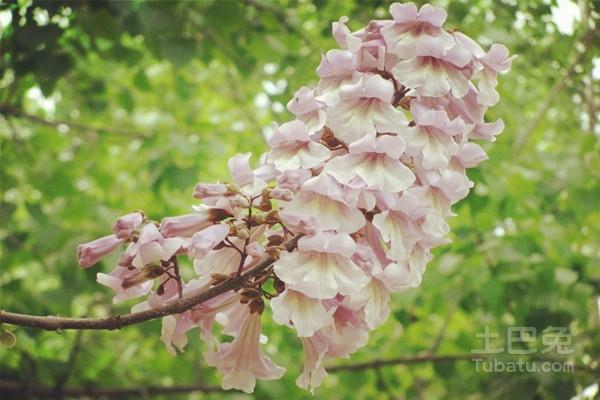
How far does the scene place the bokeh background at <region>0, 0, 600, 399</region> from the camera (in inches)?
113

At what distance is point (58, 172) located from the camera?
346 cm

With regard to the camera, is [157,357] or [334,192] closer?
[334,192]

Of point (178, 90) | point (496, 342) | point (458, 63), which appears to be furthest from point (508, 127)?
point (458, 63)

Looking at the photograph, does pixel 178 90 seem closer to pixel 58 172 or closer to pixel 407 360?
pixel 58 172

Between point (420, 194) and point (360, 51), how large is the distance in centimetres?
26

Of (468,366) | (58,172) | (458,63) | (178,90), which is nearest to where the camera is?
(458,63)

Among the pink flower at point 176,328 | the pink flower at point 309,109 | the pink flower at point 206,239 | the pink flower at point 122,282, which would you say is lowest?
the pink flower at point 176,328

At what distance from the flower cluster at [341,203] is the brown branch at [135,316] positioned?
14mm

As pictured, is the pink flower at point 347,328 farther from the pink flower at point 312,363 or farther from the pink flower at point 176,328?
the pink flower at point 176,328

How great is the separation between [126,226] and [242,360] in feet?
1.07

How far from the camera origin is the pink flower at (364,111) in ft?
3.95

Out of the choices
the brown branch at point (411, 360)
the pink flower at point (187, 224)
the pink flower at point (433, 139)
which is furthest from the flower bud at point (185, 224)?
the brown branch at point (411, 360)

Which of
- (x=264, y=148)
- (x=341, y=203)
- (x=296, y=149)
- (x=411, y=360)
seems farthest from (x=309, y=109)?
(x=264, y=148)

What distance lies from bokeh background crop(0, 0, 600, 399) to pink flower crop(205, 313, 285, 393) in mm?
1394
